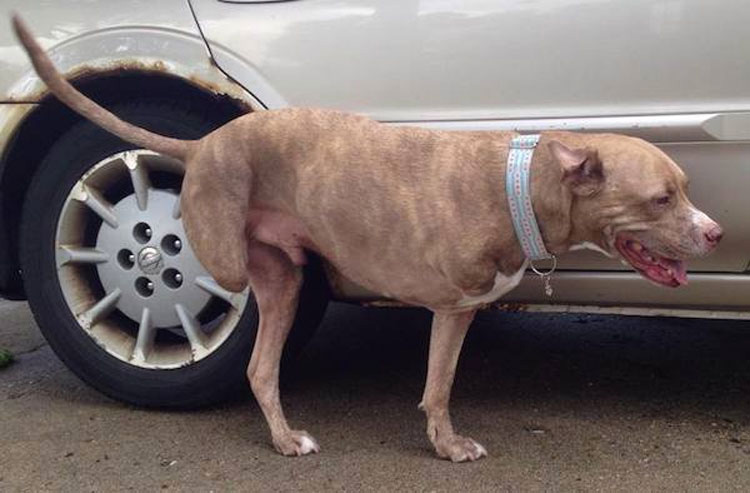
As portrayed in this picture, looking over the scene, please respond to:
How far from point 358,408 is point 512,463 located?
0.73 m

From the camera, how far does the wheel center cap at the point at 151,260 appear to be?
3600 millimetres

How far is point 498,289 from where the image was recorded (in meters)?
3.07

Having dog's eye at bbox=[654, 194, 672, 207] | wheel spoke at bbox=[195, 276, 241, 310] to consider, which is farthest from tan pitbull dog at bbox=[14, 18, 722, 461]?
wheel spoke at bbox=[195, 276, 241, 310]

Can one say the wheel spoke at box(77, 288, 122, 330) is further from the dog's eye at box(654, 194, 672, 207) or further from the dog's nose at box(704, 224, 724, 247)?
the dog's nose at box(704, 224, 724, 247)

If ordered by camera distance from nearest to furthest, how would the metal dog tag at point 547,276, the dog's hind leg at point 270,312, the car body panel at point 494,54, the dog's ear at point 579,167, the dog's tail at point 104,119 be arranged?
the dog's ear at point 579,167 → the car body panel at point 494,54 → the dog's tail at point 104,119 → the metal dog tag at point 547,276 → the dog's hind leg at point 270,312

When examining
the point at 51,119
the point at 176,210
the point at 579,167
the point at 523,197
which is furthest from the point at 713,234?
the point at 51,119

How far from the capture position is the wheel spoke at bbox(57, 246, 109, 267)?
3687 mm

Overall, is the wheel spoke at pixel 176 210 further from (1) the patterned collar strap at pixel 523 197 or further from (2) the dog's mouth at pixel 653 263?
(2) the dog's mouth at pixel 653 263

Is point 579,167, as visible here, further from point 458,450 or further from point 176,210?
point 176,210

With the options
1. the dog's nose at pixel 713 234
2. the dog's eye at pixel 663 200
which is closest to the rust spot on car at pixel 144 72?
the dog's eye at pixel 663 200

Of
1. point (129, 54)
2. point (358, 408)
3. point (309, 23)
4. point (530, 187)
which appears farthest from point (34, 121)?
point (530, 187)

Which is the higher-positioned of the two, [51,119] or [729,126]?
[51,119]

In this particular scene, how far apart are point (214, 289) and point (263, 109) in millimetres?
634

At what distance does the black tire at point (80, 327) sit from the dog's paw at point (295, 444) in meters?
0.35
